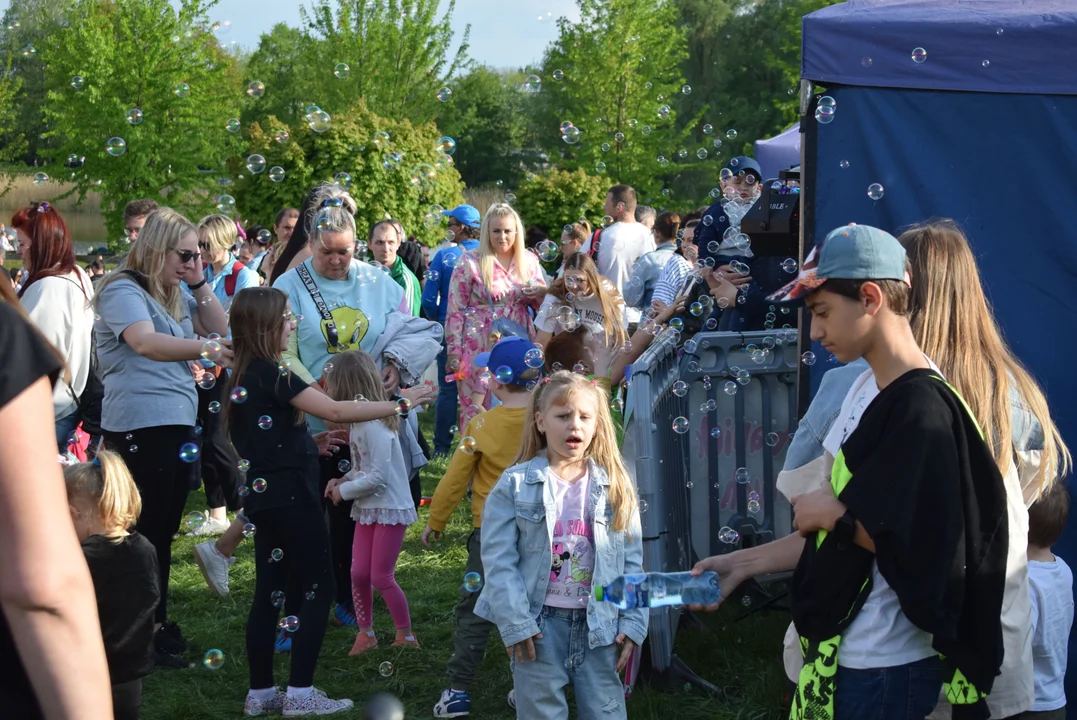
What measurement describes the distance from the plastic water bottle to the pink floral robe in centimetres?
414

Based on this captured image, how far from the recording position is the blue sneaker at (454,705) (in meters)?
4.35

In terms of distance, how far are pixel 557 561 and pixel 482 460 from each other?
3.34 feet

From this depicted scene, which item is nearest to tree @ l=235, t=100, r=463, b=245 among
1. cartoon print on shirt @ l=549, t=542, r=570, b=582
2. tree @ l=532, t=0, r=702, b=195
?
tree @ l=532, t=0, r=702, b=195

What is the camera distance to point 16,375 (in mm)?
1492

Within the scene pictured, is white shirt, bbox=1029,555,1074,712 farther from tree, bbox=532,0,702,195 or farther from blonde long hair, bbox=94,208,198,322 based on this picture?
tree, bbox=532,0,702,195

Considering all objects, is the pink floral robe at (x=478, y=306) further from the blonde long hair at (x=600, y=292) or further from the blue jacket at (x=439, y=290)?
the blue jacket at (x=439, y=290)

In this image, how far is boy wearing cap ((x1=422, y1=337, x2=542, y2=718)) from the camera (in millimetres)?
4316

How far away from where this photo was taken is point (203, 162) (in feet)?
52.2

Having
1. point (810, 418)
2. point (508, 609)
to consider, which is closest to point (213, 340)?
→ point (508, 609)

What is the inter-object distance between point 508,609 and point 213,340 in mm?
2003

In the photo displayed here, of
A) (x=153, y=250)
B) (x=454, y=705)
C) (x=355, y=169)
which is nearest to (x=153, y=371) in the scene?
(x=153, y=250)

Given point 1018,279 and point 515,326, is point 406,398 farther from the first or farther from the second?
point 515,326

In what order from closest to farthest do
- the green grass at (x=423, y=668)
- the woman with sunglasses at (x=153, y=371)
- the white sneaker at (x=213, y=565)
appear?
the green grass at (x=423, y=668) → the woman with sunglasses at (x=153, y=371) → the white sneaker at (x=213, y=565)

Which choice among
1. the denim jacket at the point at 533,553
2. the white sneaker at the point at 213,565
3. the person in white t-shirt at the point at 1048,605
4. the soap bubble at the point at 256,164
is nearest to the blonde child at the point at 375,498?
the white sneaker at the point at 213,565
